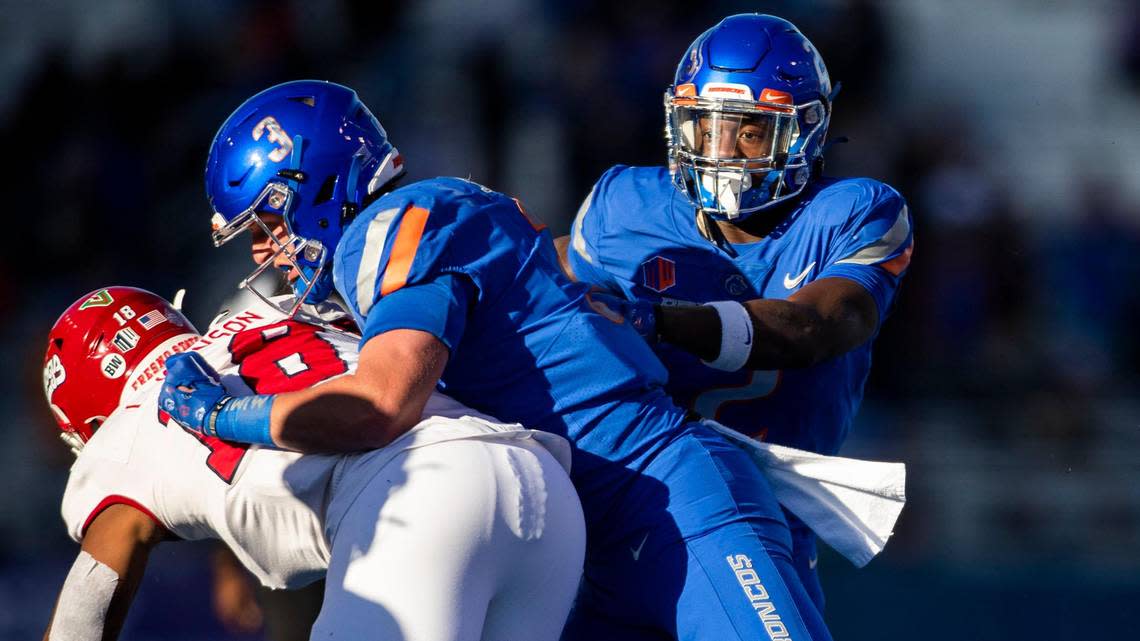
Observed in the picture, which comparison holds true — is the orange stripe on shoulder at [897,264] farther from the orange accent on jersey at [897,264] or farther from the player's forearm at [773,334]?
the player's forearm at [773,334]

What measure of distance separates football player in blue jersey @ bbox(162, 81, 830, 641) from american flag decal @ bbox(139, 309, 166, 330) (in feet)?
0.85

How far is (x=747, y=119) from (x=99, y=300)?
158 centimetres

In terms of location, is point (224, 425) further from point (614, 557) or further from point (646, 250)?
point (646, 250)

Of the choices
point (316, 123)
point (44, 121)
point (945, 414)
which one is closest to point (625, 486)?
point (316, 123)

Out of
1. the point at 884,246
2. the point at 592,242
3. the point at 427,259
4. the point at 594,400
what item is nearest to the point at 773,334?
the point at 884,246

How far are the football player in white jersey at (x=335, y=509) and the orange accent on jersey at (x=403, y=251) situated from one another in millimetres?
246

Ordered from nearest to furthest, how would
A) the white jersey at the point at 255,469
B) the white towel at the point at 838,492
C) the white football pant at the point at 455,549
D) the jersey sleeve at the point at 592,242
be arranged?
1. the white football pant at the point at 455,549
2. the white jersey at the point at 255,469
3. the white towel at the point at 838,492
4. the jersey sleeve at the point at 592,242

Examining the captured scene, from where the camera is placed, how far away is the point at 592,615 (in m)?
3.03

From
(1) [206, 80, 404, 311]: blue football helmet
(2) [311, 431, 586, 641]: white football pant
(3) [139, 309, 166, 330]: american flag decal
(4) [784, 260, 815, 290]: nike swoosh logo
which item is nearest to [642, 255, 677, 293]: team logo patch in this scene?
(4) [784, 260, 815, 290]: nike swoosh logo

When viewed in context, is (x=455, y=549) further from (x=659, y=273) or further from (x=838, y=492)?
(x=659, y=273)

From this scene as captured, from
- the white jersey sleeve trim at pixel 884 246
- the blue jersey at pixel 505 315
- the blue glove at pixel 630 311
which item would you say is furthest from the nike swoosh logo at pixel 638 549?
the white jersey sleeve trim at pixel 884 246

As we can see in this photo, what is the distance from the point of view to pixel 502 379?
262 centimetres

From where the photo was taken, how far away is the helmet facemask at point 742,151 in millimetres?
3410

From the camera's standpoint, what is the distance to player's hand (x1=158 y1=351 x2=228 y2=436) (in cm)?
247
